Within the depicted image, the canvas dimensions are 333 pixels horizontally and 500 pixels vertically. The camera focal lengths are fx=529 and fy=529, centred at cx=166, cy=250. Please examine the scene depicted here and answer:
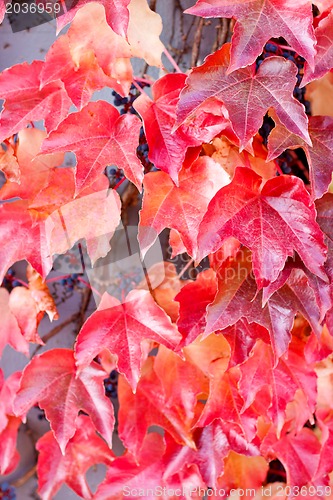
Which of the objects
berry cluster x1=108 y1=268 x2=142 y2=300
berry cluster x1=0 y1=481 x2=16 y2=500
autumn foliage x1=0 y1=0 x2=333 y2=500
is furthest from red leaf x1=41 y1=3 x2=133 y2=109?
berry cluster x1=0 y1=481 x2=16 y2=500

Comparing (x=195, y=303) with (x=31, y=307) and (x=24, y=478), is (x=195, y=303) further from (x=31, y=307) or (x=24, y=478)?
(x=24, y=478)

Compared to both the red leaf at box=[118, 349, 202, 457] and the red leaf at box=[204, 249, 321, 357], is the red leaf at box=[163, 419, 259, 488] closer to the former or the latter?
the red leaf at box=[118, 349, 202, 457]

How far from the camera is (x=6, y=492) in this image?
110 cm

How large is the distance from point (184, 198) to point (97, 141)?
14 cm

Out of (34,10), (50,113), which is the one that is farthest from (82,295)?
(34,10)

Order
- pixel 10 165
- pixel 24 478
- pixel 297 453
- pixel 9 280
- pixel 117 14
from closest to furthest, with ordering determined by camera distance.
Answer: pixel 117 14
pixel 10 165
pixel 297 453
pixel 9 280
pixel 24 478

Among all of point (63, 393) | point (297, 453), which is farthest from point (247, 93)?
point (297, 453)

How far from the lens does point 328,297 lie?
697 millimetres

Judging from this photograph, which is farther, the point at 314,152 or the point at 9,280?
the point at 9,280

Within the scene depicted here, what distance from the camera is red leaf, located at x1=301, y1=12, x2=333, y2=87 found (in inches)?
26.6

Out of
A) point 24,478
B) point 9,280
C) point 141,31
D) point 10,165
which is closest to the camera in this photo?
point 141,31

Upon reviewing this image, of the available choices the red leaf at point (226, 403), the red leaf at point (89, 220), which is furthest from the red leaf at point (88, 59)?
the red leaf at point (226, 403)

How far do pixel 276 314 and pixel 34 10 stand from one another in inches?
29.1

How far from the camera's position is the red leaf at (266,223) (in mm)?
648
